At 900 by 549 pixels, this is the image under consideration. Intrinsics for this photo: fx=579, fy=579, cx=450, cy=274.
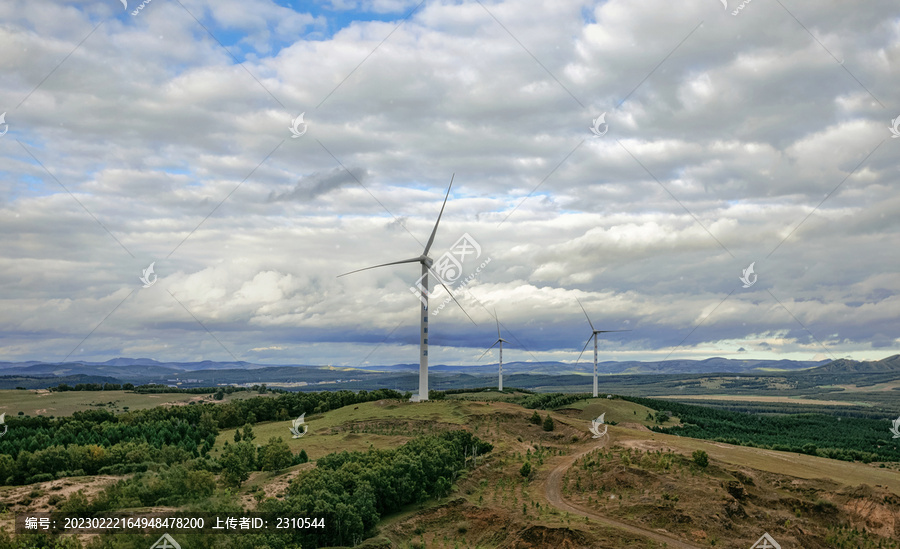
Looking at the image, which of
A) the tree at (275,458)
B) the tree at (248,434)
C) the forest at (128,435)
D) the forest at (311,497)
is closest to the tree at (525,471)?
the forest at (311,497)

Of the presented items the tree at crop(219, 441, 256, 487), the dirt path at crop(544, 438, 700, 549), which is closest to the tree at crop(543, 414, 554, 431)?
the dirt path at crop(544, 438, 700, 549)

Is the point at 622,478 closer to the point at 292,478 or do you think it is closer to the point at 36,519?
the point at 292,478

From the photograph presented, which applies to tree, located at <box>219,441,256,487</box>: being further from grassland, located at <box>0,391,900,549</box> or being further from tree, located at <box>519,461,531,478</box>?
tree, located at <box>519,461,531,478</box>

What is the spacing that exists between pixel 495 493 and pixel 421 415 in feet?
142

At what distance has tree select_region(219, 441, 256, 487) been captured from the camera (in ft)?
273

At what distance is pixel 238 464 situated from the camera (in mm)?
85000

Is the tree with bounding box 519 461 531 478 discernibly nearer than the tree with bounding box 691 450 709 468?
No

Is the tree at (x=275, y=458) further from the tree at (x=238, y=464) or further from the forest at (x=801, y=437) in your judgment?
the forest at (x=801, y=437)

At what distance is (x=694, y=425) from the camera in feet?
577

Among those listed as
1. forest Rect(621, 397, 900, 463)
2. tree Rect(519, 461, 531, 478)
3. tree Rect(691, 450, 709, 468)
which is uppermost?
tree Rect(691, 450, 709, 468)

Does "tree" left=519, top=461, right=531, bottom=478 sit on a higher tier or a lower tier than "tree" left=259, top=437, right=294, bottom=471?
lower

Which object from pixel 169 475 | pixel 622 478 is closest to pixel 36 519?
pixel 169 475

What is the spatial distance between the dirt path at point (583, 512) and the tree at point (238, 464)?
45014 millimetres

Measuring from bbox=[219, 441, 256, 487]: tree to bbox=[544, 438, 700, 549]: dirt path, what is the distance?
4501 cm
